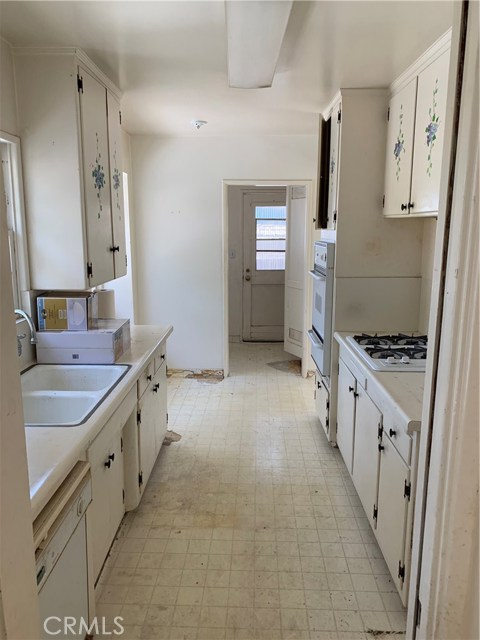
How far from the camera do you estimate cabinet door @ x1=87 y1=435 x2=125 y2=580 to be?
1908mm

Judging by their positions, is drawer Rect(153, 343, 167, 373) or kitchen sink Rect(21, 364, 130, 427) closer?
kitchen sink Rect(21, 364, 130, 427)

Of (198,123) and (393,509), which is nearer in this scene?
(393,509)

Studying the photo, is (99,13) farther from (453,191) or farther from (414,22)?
(453,191)

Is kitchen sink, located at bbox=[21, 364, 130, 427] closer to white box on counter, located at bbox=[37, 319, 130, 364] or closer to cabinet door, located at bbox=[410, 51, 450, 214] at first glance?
white box on counter, located at bbox=[37, 319, 130, 364]

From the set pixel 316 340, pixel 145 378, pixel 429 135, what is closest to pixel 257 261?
pixel 316 340

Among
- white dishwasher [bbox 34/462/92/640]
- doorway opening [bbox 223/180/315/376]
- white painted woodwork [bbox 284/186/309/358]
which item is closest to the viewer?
white dishwasher [bbox 34/462/92/640]

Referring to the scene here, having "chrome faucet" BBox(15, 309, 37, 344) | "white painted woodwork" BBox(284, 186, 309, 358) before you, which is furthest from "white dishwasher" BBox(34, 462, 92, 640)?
"white painted woodwork" BBox(284, 186, 309, 358)

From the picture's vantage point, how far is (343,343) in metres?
2.97

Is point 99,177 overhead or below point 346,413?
overhead

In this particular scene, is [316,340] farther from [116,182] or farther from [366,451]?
[116,182]

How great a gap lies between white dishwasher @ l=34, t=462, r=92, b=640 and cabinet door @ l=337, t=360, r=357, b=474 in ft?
5.34

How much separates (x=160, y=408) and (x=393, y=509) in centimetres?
169

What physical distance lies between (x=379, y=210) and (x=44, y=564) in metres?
2.72

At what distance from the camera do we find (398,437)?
6.17ft
